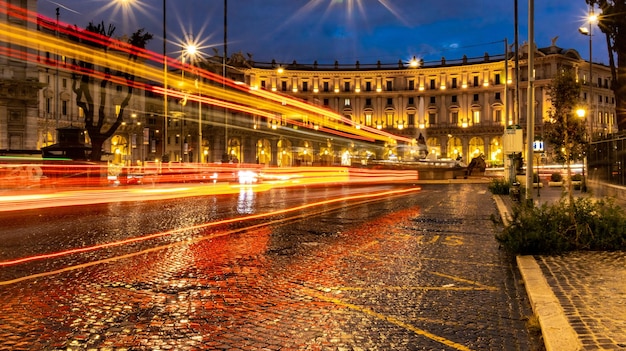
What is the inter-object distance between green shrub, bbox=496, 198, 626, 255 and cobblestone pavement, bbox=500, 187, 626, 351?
1.23 ft

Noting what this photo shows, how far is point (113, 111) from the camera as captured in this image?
3359 inches

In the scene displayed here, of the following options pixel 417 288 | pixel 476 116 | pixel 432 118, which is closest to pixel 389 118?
pixel 432 118

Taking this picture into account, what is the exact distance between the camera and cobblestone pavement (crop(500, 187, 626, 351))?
4598mm

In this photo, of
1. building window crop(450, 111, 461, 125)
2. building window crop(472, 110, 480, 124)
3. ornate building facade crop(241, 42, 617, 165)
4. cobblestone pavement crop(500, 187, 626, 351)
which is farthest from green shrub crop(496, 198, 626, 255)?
building window crop(450, 111, 461, 125)

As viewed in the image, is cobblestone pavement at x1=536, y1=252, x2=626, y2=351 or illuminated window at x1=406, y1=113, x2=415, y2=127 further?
illuminated window at x1=406, y1=113, x2=415, y2=127

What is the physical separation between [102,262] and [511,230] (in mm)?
6932

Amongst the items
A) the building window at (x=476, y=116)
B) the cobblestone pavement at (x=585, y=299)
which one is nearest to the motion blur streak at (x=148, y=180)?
the cobblestone pavement at (x=585, y=299)

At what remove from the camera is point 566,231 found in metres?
9.49

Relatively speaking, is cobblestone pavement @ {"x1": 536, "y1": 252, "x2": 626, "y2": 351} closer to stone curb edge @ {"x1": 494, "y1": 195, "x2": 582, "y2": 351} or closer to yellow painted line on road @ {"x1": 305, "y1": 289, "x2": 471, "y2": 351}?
stone curb edge @ {"x1": 494, "y1": 195, "x2": 582, "y2": 351}

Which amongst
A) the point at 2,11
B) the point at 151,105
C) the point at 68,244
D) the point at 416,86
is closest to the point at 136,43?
the point at 2,11

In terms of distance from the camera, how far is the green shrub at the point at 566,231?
9125 mm

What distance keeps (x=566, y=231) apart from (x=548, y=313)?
462 centimetres

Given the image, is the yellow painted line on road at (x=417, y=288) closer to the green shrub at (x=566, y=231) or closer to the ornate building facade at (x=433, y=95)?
the green shrub at (x=566, y=231)

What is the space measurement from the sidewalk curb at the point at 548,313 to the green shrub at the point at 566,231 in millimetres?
1433
